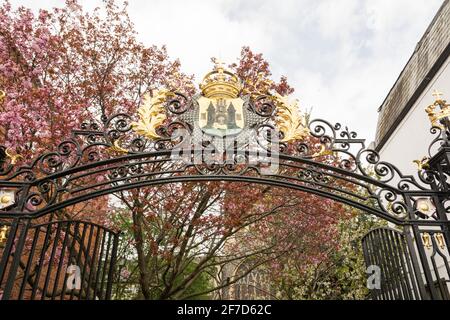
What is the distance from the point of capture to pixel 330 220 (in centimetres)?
856

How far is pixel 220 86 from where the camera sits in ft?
15.0

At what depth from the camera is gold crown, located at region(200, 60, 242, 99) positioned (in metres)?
4.55

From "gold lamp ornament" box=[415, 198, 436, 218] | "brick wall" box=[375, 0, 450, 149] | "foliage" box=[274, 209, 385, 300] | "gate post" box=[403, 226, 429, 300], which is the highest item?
"brick wall" box=[375, 0, 450, 149]

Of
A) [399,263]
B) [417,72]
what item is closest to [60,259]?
[399,263]

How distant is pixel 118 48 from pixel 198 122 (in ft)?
13.4

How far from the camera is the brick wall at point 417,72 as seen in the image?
29.4 feet

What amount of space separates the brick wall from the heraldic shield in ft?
21.7

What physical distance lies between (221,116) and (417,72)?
8631 mm

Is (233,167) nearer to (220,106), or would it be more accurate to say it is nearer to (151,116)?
(220,106)

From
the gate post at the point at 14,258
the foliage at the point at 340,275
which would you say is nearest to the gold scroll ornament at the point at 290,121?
the gate post at the point at 14,258

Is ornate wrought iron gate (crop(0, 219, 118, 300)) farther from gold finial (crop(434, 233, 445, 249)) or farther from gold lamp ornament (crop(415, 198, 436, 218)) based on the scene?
gold finial (crop(434, 233, 445, 249))

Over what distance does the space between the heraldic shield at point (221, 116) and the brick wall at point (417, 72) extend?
6616 millimetres

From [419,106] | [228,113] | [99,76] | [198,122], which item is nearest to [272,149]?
[228,113]

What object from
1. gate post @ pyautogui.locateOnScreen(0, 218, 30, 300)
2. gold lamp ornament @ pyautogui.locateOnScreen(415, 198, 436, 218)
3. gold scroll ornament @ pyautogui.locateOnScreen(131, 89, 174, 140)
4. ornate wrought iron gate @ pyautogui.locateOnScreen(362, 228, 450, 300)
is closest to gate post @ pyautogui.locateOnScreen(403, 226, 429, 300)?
ornate wrought iron gate @ pyautogui.locateOnScreen(362, 228, 450, 300)
